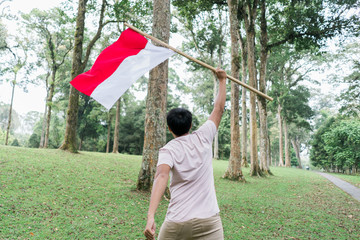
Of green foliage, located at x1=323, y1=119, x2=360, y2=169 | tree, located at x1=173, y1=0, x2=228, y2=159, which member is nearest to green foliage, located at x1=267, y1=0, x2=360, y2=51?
tree, located at x1=173, y1=0, x2=228, y2=159

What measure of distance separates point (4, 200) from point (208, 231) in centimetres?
576

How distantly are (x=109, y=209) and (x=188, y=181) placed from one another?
471cm

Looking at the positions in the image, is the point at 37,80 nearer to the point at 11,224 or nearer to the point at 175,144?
the point at 11,224

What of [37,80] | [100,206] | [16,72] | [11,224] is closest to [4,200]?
[11,224]

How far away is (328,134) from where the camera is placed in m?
30.2

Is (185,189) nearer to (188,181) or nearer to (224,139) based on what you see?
(188,181)

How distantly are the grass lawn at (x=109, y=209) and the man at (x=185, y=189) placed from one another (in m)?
3.18

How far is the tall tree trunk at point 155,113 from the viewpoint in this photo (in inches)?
291

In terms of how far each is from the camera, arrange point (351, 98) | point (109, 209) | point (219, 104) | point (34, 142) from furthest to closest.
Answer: point (34, 142) → point (351, 98) → point (109, 209) → point (219, 104)

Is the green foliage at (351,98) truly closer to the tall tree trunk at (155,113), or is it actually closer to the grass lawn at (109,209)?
the grass lawn at (109,209)

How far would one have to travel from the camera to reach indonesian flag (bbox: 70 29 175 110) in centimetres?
362

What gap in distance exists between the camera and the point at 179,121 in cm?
226

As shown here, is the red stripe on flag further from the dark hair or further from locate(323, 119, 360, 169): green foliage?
locate(323, 119, 360, 169): green foliage

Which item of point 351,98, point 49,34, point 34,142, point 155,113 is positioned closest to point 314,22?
point 351,98
